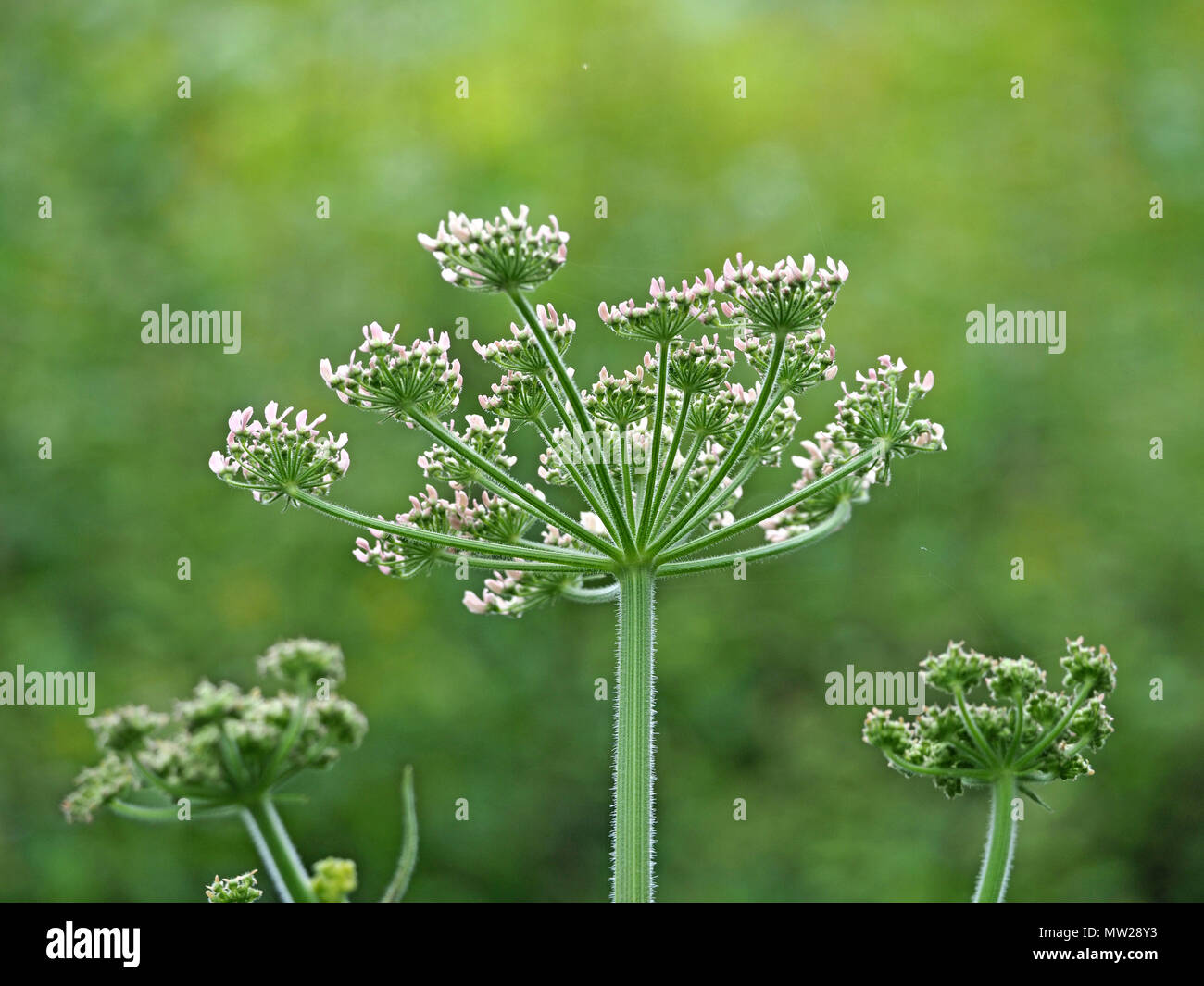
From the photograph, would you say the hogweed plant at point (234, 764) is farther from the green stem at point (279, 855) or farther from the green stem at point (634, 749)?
the green stem at point (634, 749)

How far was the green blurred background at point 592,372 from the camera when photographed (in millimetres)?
7840

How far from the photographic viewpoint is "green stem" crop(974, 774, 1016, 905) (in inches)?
79.6

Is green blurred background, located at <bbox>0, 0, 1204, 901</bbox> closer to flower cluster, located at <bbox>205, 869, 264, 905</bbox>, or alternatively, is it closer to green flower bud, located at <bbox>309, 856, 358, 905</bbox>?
flower cluster, located at <bbox>205, 869, 264, 905</bbox>

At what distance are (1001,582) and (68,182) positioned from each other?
Answer: 24.2 feet

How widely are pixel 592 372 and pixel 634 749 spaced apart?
645 cm

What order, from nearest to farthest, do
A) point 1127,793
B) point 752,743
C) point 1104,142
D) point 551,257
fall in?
point 551,257 → point 1127,793 → point 752,743 → point 1104,142

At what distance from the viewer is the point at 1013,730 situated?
2.12m

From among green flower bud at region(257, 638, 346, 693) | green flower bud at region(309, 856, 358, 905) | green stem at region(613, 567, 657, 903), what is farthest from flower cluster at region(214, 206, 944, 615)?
green flower bud at region(309, 856, 358, 905)

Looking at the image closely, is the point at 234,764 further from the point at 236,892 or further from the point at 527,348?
the point at 527,348

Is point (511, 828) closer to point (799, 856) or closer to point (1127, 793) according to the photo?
point (799, 856)

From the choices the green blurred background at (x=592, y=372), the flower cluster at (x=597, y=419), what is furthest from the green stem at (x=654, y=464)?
the green blurred background at (x=592, y=372)

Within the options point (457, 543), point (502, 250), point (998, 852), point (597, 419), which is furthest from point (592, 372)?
point (998, 852)
